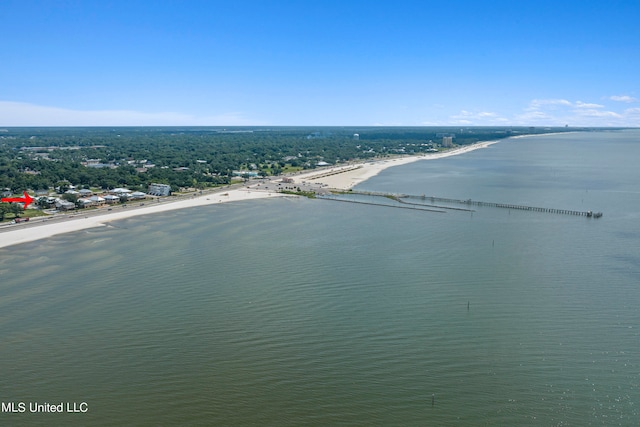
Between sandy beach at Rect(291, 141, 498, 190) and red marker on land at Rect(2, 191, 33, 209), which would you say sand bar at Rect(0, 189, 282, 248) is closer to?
red marker on land at Rect(2, 191, 33, 209)

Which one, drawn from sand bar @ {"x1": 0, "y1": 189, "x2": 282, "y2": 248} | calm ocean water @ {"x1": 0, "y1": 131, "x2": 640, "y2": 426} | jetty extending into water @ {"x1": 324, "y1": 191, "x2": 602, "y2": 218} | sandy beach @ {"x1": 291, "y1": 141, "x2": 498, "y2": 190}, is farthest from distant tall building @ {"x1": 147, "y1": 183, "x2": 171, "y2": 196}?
jetty extending into water @ {"x1": 324, "y1": 191, "x2": 602, "y2": 218}

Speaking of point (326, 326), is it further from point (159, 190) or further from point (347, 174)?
point (347, 174)

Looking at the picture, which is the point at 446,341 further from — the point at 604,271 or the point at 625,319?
the point at 604,271

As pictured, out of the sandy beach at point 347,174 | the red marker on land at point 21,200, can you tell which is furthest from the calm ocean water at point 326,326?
the sandy beach at point 347,174

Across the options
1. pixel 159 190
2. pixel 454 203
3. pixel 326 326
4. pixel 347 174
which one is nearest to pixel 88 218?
pixel 159 190

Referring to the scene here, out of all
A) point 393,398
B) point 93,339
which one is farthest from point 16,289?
point 393,398

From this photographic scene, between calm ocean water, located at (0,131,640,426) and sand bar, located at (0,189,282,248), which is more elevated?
sand bar, located at (0,189,282,248)

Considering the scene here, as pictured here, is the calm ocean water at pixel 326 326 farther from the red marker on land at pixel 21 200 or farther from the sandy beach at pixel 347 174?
the sandy beach at pixel 347 174
